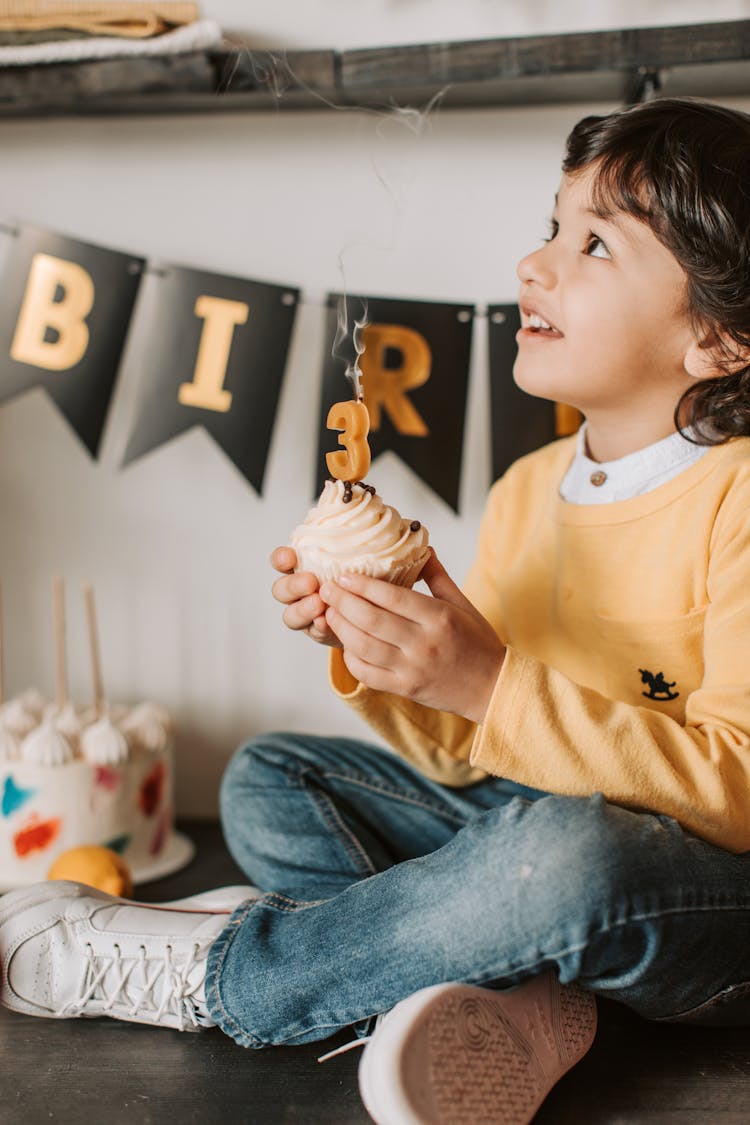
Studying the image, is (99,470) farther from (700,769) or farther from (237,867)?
(700,769)

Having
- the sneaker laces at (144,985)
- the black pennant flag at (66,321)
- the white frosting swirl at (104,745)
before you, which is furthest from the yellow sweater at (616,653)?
the black pennant flag at (66,321)

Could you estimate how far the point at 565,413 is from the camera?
4.90ft

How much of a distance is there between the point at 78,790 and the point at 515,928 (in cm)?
72

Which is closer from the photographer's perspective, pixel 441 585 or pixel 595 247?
pixel 441 585

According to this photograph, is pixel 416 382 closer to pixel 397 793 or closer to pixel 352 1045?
pixel 397 793

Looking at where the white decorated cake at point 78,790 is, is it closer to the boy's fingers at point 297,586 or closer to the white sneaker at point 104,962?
the white sneaker at point 104,962

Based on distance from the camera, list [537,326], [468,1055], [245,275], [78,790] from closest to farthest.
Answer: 1. [468,1055]
2. [537,326]
3. [78,790]
4. [245,275]

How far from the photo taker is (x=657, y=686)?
1091 millimetres

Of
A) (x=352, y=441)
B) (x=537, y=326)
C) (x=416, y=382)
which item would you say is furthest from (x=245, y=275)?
(x=352, y=441)

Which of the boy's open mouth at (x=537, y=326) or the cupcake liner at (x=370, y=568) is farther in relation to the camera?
the boy's open mouth at (x=537, y=326)

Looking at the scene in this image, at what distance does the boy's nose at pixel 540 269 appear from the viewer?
110 centimetres

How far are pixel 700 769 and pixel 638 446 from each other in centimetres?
40

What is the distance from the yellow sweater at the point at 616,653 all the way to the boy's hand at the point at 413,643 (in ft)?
0.09

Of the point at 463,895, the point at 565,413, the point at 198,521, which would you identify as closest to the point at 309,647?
the point at 198,521
